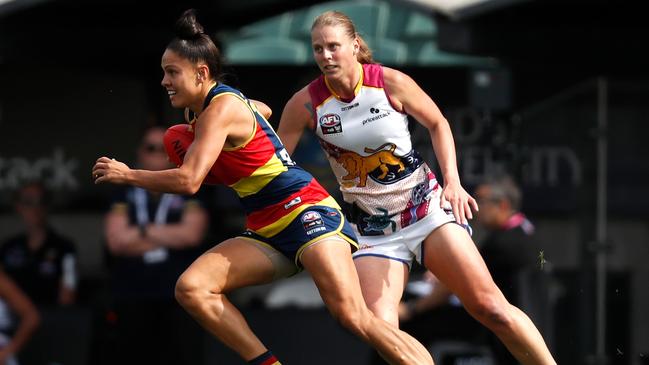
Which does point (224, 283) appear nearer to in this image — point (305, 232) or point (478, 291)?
point (305, 232)

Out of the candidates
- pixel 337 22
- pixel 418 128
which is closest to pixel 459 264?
pixel 337 22

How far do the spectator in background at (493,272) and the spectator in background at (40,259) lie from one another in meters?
2.47

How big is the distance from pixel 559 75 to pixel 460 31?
1184 mm

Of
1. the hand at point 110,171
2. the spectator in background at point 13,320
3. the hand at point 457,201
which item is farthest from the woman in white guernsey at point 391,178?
the spectator in background at point 13,320

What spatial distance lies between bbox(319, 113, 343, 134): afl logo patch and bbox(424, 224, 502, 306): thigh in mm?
688

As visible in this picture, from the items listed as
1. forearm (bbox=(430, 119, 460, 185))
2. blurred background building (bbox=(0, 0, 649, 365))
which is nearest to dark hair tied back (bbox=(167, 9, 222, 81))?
forearm (bbox=(430, 119, 460, 185))

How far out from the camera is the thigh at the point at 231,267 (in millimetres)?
6574

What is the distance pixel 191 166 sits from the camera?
20.9 ft

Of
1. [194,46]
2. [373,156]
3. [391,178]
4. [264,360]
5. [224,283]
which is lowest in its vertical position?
[264,360]

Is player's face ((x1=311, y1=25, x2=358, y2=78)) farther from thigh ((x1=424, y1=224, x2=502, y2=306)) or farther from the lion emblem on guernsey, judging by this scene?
thigh ((x1=424, y1=224, x2=502, y2=306))

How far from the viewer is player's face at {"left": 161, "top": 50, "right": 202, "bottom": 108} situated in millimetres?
6590

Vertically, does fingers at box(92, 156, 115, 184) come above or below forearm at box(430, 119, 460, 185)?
above

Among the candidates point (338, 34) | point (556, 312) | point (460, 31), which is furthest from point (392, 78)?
point (556, 312)

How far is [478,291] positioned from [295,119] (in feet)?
3.94
